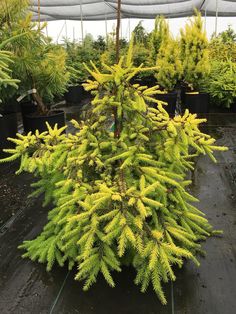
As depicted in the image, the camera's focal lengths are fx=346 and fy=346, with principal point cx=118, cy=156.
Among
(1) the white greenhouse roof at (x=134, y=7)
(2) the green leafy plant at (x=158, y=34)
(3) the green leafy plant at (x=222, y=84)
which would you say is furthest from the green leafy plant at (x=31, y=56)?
(1) the white greenhouse roof at (x=134, y=7)

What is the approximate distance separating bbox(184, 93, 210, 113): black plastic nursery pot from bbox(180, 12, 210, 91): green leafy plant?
45cm

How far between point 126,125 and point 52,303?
1296mm

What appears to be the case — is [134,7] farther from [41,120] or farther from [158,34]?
[41,120]

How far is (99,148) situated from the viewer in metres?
2.39

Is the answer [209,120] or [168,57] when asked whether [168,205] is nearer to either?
[209,120]

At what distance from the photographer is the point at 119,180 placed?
2.19 meters

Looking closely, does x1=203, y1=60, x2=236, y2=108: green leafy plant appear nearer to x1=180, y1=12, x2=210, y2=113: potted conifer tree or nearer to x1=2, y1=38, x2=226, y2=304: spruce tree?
x1=180, y1=12, x2=210, y2=113: potted conifer tree

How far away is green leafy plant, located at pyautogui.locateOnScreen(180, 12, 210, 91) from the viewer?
7.20 metres

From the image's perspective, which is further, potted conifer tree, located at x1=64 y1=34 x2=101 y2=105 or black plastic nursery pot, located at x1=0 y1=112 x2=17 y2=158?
potted conifer tree, located at x1=64 y1=34 x2=101 y2=105

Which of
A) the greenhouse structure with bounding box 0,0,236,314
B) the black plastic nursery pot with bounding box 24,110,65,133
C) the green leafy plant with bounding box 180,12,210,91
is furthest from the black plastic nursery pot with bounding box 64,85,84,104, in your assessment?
the greenhouse structure with bounding box 0,0,236,314

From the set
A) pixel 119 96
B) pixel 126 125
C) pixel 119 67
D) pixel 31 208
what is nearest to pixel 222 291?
pixel 126 125

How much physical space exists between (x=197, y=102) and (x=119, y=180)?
5.94 meters

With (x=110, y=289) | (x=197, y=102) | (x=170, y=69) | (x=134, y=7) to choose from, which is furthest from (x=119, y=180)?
(x=134, y=7)

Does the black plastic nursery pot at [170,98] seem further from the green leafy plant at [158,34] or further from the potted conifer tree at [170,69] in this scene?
the green leafy plant at [158,34]
